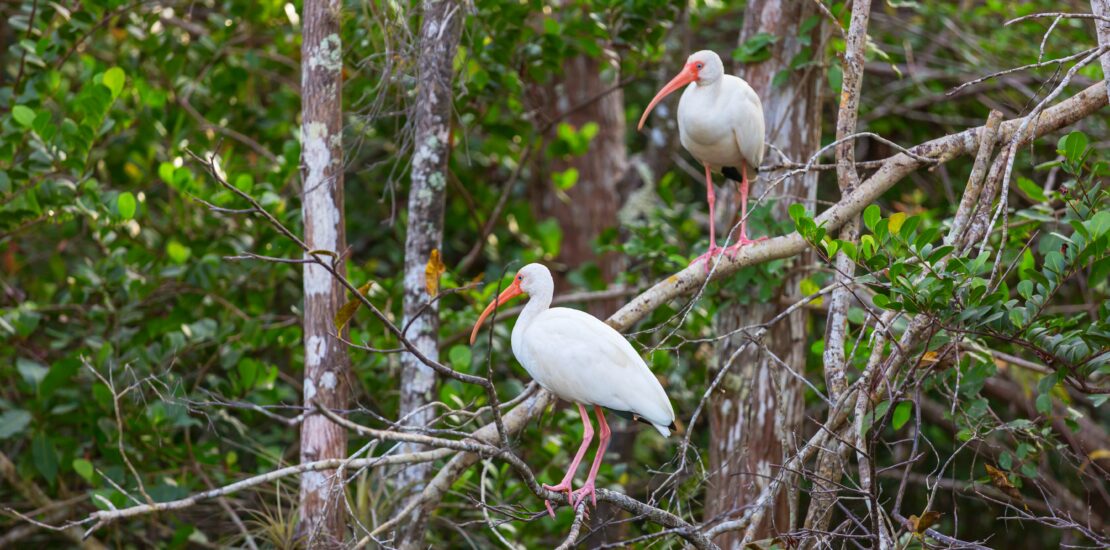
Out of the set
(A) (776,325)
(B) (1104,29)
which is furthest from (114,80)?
(B) (1104,29)

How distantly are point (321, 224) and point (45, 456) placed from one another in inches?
85.4

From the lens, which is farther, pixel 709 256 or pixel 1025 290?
pixel 709 256

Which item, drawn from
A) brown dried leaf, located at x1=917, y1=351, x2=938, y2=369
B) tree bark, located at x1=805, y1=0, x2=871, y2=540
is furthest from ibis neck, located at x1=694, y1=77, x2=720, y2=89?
brown dried leaf, located at x1=917, y1=351, x2=938, y2=369

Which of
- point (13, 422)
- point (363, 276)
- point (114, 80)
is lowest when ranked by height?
point (13, 422)

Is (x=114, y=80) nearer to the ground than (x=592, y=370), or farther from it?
farther from it

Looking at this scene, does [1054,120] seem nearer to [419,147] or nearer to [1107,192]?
[1107,192]

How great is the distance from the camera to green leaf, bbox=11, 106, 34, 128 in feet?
17.1

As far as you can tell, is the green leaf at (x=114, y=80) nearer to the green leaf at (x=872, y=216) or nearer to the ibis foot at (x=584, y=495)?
the ibis foot at (x=584, y=495)

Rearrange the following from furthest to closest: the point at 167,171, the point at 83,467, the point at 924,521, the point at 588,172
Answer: the point at 588,172 < the point at 167,171 < the point at 83,467 < the point at 924,521

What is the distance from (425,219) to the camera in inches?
203

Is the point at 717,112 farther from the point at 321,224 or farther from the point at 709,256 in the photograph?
the point at 321,224

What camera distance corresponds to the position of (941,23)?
27.3 ft

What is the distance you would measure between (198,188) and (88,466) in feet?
4.93

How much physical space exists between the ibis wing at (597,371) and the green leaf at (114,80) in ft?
9.44
